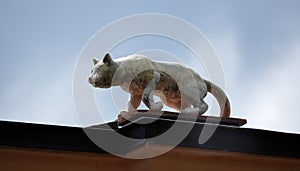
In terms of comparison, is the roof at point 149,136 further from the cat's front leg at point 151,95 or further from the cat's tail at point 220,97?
the cat's tail at point 220,97

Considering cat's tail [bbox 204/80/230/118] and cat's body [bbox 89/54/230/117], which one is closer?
cat's body [bbox 89/54/230/117]

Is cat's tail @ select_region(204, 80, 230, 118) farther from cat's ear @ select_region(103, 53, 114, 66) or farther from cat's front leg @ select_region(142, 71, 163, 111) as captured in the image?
cat's ear @ select_region(103, 53, 114, 66)

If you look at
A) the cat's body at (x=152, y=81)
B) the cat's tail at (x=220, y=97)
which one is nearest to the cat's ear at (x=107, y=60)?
the cat's body at (x=152, y=81)

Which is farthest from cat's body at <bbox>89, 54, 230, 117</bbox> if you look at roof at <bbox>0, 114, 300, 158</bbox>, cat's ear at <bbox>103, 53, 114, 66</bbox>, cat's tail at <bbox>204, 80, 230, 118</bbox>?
roof at <bbox>0, 114, 300, 158</bbox>

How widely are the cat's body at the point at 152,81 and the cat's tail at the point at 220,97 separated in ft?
0.45

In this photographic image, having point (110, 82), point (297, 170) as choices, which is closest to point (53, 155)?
point (110, 82)

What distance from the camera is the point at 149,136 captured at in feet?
13.6

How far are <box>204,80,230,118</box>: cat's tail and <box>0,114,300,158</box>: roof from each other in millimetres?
532

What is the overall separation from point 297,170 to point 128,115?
1623 millimetres

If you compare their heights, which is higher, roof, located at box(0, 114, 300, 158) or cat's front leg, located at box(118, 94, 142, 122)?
cat's front leg, located at box(118, 94, 142, 122)

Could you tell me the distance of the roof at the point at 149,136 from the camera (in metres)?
4.15

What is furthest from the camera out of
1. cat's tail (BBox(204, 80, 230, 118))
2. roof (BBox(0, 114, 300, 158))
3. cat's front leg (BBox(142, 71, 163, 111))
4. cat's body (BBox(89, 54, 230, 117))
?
cat's tail (BBox(204, 80, 230, 118))

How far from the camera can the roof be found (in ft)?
13.6

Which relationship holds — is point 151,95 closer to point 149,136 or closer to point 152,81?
point 152,81
